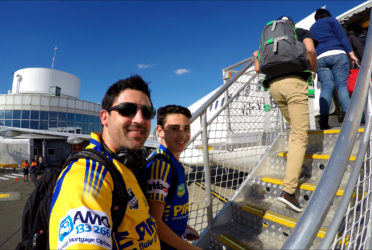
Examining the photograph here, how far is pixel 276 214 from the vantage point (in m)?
2.05

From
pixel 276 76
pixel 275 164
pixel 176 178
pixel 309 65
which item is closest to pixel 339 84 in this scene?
pixel 309 65

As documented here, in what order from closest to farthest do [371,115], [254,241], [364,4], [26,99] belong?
[371,115] < [254,241] < [364,4] < [26,99]

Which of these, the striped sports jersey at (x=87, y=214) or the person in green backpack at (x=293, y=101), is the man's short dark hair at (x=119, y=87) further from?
the person in green backpack at (x=293, y=101)

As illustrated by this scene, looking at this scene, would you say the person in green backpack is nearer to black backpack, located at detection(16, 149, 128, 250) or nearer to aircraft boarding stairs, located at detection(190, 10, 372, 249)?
aircraft boarding stairs, located at detection(190, 10, 372, 249)

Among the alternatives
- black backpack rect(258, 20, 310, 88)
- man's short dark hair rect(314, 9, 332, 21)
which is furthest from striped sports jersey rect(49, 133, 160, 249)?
man's short dark hair rect(314, 9, 332, 21)

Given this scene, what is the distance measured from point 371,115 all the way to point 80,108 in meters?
41.8

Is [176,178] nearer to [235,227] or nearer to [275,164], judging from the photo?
[235,227]

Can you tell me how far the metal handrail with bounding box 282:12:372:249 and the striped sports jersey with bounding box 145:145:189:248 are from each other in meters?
0.83

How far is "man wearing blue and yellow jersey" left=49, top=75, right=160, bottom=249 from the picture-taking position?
73 centimetres

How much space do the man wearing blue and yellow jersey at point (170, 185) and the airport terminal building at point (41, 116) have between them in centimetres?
2401

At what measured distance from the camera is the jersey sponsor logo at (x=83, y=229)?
708mm

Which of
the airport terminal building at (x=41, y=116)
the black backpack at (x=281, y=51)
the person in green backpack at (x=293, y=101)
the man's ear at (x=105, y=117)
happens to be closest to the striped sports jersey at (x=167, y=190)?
the man's ear at (x=105, y=117)

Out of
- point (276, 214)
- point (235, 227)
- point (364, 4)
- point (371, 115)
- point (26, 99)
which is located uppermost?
point (26, 99)

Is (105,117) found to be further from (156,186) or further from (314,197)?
(314,197)
